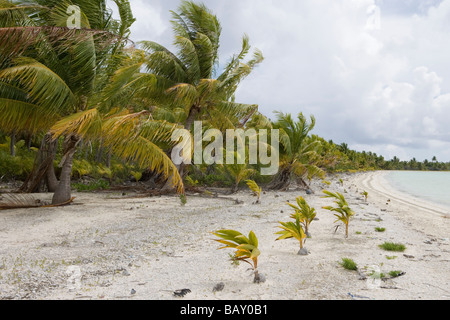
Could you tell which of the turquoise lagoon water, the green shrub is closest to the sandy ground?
the green shrub

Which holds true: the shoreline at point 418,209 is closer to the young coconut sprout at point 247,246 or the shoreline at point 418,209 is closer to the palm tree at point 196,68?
the young coconut sprout at point 247,246

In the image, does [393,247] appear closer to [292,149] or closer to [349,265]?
[349,265]

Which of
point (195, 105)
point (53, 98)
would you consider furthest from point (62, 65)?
point (195, 105)

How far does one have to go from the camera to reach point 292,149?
49.4 ft

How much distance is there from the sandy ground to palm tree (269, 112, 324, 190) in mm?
8705

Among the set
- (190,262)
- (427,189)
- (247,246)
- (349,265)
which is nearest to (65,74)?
(190,262)

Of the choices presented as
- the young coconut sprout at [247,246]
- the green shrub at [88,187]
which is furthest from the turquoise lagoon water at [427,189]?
the green shrub at [88,187]

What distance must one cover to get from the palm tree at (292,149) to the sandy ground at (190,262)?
8705 millimetres

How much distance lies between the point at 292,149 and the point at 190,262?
40.7 feet

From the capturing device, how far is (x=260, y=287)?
273 centimetres

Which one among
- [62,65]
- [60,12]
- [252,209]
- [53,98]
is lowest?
[252,209]

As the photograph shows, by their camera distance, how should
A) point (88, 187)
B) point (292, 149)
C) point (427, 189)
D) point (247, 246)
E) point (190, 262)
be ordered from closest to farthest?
point (247, 246) < point (190, 262) < point (88, 187) < point (292, 149) < point (427, 189)
